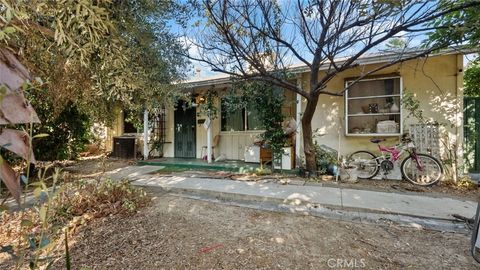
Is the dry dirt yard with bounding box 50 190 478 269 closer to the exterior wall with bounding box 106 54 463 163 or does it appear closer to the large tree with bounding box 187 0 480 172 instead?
the large tree with bounding box 187 0 480 172

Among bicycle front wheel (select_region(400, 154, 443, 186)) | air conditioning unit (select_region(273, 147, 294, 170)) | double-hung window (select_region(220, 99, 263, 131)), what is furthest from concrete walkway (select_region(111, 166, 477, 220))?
double-hung window (select_region(220, 99, 263, 131))

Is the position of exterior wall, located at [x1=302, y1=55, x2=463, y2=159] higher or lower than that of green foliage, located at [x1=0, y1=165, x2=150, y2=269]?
higher

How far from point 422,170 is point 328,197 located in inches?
106

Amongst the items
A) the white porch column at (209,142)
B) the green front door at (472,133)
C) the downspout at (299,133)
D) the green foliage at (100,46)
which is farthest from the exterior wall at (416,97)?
the green foliage at (100,46)

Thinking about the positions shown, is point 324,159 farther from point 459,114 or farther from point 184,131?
point 184,131

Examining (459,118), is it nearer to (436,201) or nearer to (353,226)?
(436,201)

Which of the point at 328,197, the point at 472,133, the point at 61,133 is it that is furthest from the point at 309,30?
the point at 61,133

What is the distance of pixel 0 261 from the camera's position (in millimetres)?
2498

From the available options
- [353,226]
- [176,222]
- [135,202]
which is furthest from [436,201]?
[135,202]

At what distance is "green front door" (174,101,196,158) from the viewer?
9.03m

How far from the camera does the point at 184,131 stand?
9.16m

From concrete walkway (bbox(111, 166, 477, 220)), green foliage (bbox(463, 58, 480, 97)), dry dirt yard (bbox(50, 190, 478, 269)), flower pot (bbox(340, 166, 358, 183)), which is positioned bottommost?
dry dirt yard (bbox(50, 190, 478, 269))

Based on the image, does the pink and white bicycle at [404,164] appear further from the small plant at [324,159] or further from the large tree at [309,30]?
the large tree at [309,30]

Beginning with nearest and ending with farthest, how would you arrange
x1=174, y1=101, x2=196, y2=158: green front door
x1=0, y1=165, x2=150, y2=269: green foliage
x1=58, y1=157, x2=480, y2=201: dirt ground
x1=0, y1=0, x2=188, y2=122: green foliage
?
x1=0, y1=0, x2=188, y2=122: green foliage
x1=0, y1=165, x2=150, y2=269: green foliage
x1=58, y1=157, x2=480, y2=201: dirt ground
x1=174, y1=101, x2=196, y2=158: green front door
